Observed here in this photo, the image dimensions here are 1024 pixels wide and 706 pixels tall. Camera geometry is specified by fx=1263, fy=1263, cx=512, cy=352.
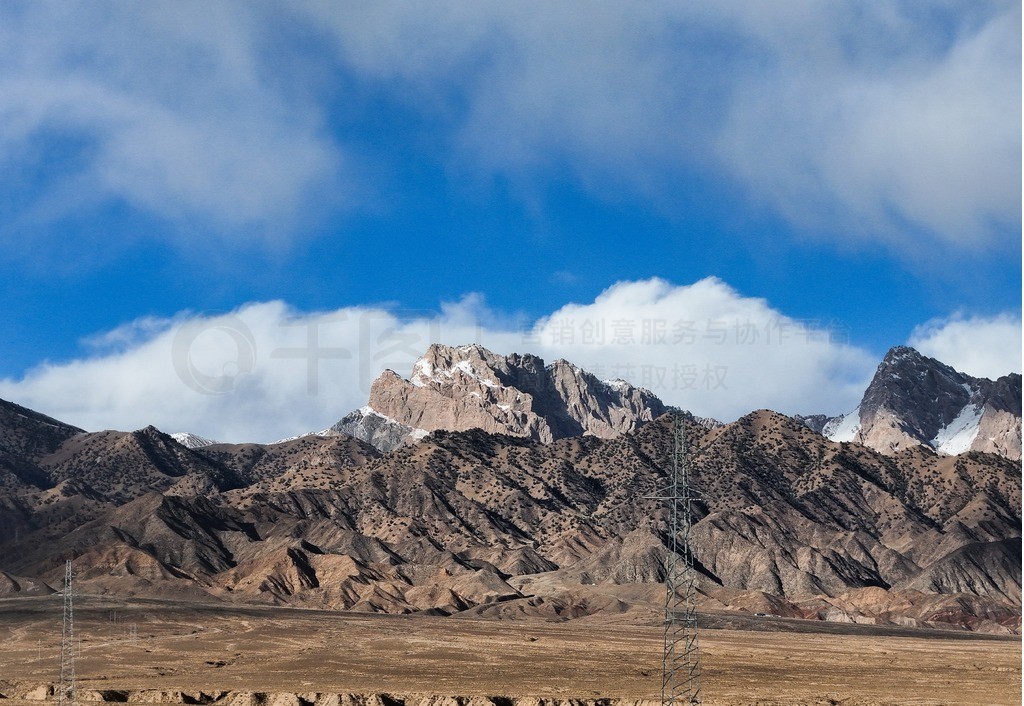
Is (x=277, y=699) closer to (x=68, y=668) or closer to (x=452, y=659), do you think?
(x=68, y=668)

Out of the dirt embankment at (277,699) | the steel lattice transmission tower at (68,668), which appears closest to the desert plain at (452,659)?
the dirt embankment at (277,699)

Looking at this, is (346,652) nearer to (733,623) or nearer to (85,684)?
(85,684)

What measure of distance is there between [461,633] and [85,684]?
68239 millimetres

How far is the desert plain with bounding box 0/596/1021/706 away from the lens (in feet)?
319

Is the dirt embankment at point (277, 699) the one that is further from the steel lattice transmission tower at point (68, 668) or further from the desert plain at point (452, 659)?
the steel lattice transmission tower at point (68, 668)

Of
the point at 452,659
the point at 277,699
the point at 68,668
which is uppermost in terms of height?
the point at 277,699

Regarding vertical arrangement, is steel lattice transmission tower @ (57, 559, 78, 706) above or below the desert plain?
above

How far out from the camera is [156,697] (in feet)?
296

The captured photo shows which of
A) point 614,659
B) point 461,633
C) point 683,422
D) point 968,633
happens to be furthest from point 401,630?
point 683,422

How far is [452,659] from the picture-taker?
433ft

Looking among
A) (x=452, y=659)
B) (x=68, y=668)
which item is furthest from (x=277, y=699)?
(x=452, y=659)

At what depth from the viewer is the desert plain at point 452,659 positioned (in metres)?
97.4

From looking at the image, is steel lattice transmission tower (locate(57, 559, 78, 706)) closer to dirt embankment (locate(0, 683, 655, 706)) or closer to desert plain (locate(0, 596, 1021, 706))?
dirt embankment (locate(0, 683, 655, 706))

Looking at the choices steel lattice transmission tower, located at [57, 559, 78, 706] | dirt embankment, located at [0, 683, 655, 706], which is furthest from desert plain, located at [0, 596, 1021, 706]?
steel lattice transmission tower, located at [57, 559, 78, 706]
